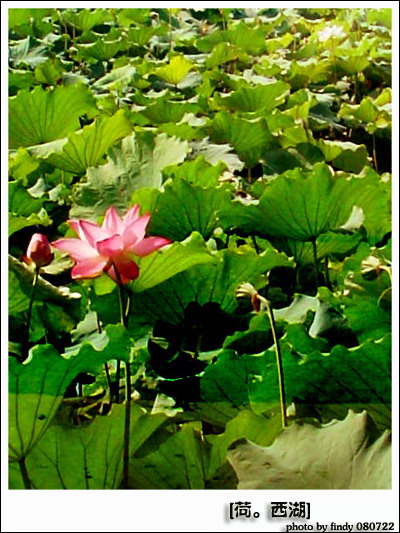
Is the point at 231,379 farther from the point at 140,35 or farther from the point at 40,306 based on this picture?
the point at 140,35

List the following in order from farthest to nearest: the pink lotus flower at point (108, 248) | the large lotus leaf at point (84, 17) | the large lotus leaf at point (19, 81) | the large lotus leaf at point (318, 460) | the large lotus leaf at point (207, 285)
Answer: the large lotus leaf at point (84, 17) → the large lotus leaf at point (19, 81) → the large lotus leaf at point (207, 285) → the pink lotus flower at point (108, 248) → the large lotus leaf at point (318, 460)

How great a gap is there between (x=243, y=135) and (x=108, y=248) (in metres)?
0.72

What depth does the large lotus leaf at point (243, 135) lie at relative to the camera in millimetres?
1430

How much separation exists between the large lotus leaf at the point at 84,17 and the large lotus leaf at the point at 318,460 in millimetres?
2389

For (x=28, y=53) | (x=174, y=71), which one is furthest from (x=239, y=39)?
(x=28, y=53)

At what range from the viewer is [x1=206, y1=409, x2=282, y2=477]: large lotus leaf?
2.41 feet

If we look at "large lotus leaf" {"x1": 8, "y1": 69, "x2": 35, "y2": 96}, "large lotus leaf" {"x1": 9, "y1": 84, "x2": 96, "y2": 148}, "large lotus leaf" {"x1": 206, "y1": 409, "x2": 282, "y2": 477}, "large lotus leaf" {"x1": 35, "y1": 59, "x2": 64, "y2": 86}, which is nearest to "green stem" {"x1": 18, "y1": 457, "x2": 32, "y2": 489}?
"large lotus leaf" {"x1": 206, "y1": 409, "x2": 282, "y2": 477}

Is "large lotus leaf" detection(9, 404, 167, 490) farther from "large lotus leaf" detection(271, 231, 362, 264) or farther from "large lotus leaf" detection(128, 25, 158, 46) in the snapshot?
"large lotus leaf" detection(128, 25, 158, 46)

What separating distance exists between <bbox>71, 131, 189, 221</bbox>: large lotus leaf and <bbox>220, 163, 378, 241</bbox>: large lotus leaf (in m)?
0.16

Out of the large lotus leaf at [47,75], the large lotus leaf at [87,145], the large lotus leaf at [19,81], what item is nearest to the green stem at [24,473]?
the large lotus leaf at [87,145]

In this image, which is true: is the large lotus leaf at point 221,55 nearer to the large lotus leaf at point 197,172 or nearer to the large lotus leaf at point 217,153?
the large lotus leaf at point 217,153

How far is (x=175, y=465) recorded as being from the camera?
0.74 meters

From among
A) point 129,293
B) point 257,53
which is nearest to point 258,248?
point 129,293

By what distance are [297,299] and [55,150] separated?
21.2 inches
